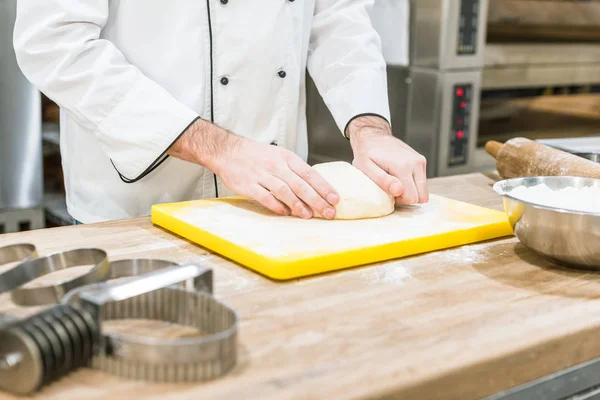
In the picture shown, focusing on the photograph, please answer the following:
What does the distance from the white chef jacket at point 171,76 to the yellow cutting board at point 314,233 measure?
16cm

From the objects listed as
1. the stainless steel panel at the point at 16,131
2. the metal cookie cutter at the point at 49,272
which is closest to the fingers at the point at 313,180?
the metal cookie cutter at the point at 49,272

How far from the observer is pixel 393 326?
29.7 inches

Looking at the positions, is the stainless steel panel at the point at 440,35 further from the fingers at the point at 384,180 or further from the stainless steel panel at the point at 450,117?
the fingers at the point at 384,180

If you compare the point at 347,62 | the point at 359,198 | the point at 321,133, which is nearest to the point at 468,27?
the point at 321,133

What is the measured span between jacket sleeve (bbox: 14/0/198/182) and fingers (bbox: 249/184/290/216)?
166mm

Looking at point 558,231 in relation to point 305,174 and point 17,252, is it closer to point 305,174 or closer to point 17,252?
point 305,174

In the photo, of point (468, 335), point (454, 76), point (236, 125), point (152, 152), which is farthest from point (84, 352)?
point (454, 76)

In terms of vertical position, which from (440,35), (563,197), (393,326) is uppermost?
(440,35)

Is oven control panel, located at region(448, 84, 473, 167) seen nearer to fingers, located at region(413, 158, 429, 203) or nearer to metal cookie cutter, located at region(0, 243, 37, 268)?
fingers, located at region(413, 158, 429, 203)

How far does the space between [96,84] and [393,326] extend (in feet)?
2.24

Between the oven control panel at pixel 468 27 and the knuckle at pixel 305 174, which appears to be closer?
the knuckle at pixel 305 174

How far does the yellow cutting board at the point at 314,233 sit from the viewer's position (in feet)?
3.05

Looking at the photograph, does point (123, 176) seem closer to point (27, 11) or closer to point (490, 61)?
point (27, 11)

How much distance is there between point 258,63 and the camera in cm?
141
